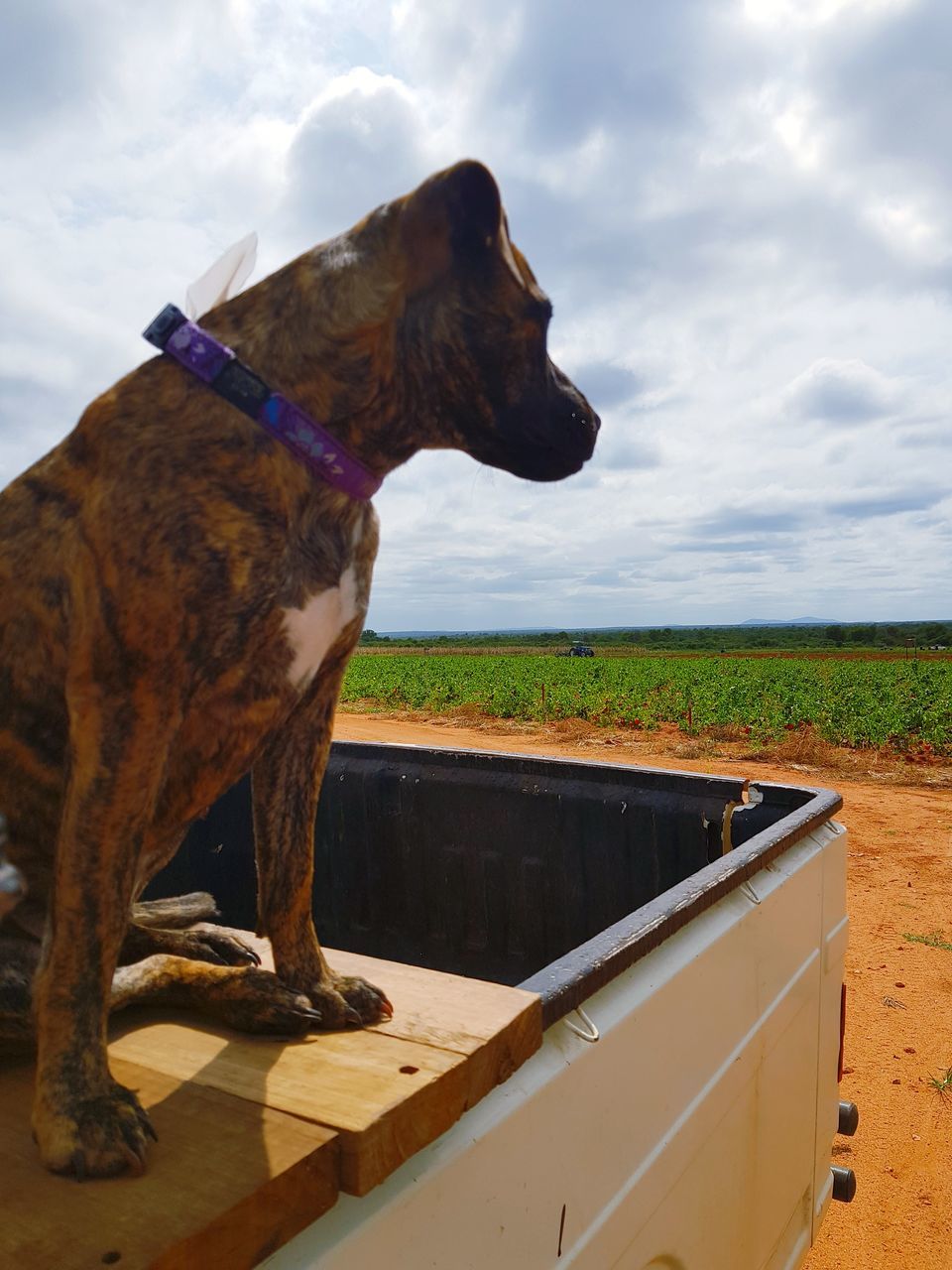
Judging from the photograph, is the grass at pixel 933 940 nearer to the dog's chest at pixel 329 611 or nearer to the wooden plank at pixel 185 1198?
the dog's chest at pixel 329 611

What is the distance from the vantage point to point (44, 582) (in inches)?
63.3

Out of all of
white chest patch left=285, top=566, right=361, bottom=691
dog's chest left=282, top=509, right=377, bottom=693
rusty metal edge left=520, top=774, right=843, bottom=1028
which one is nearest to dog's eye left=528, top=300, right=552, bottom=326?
dog's chest left=282, top=509, right=377, bottom=693

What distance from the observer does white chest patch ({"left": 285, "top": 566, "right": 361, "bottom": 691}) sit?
169 centimetres

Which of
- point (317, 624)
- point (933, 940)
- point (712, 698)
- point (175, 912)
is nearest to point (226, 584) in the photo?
point (317, 624)

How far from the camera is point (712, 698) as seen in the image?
67.5ft

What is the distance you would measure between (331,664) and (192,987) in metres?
0.71

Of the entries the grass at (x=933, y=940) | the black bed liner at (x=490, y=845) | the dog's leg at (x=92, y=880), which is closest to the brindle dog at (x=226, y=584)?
the dog's leg at (x=92, y=880)

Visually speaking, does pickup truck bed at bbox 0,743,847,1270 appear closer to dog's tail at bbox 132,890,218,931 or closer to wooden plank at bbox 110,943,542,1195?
wooden plank at bbox 110,943,542,1195

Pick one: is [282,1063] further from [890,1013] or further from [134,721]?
[890,1013]

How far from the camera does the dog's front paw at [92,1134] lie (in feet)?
3.94

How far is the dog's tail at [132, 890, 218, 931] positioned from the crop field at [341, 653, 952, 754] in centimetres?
1497

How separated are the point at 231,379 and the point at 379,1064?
1192 mm

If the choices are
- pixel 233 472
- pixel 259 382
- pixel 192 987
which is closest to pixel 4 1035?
pixel 192 987

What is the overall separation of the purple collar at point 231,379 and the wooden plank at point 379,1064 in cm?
105
